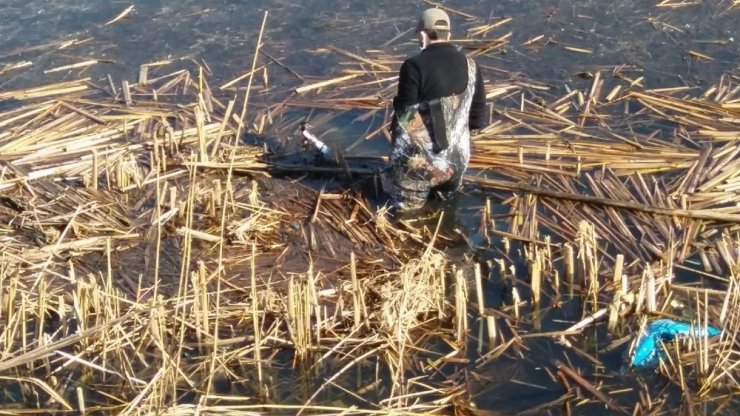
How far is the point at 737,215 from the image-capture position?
756 centimetres

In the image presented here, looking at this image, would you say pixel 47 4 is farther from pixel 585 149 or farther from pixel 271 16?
pixel 585 149

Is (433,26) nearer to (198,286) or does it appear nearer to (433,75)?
(433,75)

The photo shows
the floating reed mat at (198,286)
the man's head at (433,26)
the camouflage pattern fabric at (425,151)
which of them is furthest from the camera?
the camouflage pattern fabric at (425,151)

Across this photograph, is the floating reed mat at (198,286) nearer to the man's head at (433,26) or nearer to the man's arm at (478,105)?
the man's arm at (478,105)

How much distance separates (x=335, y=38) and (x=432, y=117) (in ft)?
12.4

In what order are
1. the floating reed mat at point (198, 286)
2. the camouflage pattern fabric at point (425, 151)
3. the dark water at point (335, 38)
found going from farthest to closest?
1. the dark water at point (335, 38)
2. the camouflage pattern fabric at point (425, 151)
3. the floating reed mat at point (198, 286)

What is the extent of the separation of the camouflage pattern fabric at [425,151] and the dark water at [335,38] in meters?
1.07

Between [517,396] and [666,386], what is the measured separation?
82 cm

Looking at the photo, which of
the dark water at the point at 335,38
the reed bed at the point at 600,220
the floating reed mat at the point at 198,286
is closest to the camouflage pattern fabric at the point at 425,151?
the floating reed mat at the point at 198,286

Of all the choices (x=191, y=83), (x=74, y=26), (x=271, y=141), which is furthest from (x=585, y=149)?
(x=74, y=26)

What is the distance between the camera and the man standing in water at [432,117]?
7.59 metres

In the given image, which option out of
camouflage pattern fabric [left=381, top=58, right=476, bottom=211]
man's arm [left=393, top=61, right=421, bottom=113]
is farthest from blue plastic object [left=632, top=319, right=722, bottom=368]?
man's arm [left=393, top=61, right=421, bottom=113]

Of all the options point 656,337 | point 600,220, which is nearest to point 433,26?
point 600,220

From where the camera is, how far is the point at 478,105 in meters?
7.97
